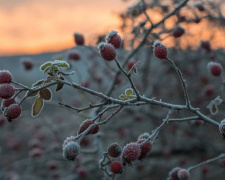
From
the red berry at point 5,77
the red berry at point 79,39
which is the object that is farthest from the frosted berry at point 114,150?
the red berry at point 79,39

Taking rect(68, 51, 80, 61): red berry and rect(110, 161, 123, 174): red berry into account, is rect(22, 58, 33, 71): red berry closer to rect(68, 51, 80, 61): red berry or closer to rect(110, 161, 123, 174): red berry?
rect(68, 51, 80, 61): red berry

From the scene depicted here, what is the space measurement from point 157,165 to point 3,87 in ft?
12.9

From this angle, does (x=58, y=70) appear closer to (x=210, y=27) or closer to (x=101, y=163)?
(x=101, y=163)

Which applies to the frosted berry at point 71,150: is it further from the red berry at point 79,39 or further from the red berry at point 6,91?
the red berry at point 79,39

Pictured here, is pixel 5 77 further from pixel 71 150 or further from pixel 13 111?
pixel 71 150

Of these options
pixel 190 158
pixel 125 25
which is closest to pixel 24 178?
pixel 190 158

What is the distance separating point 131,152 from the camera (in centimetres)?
126

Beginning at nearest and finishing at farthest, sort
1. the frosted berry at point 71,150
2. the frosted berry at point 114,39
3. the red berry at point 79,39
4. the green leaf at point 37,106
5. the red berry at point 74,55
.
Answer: the frosted berry at point 71,150 < the frosted berry at point 114,39 < the green leaf at point 37,106 < the red berry at point 79,39 < the red berry at point 74,55

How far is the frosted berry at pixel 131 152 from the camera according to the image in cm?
126

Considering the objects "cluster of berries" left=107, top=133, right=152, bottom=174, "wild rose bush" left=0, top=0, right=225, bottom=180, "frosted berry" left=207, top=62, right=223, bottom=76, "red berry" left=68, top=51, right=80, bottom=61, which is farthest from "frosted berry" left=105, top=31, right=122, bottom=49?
"red berry" left=68, top=51, right=80, bottom=61

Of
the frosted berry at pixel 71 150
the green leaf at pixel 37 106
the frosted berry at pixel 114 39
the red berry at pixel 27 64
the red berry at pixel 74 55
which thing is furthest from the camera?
the red berry at pixel 27 64

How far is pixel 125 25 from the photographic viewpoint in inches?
157

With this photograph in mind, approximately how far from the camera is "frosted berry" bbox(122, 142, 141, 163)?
126 centimetres

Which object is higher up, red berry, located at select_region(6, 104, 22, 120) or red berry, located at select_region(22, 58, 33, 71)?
red berry, located at select_region(22, 58, 33, 71)
